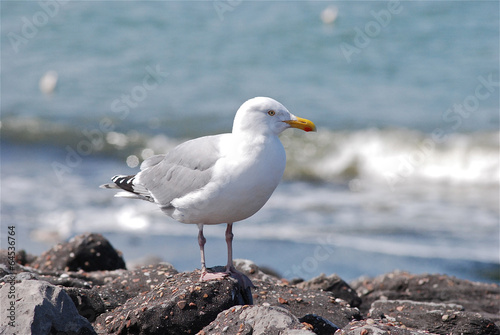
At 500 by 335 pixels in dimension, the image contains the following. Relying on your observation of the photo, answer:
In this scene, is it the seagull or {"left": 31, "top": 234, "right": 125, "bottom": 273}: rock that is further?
{"left": 31, "top": 234, "right": 125, "bottom": 273}: rock

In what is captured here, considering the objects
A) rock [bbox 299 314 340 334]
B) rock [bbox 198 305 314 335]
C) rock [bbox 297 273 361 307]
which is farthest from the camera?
rock [bbox 297 273 361 307]

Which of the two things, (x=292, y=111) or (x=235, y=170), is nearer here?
(x=235, y=170)

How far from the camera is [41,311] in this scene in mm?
3443

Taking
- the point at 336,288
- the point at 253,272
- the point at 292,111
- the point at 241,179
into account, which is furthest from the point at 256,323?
the point at 292,111

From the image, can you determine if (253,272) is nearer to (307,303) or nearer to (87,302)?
(307,303)

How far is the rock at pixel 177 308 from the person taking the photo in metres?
3.80

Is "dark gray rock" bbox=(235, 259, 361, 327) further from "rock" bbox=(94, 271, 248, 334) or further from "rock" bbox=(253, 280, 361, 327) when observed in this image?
"rock" bbox=(94, 271, 248, 334)

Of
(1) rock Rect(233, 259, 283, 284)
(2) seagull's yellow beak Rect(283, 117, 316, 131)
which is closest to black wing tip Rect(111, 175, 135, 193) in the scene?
(1) rock Rect(233, 259, 283, 284)

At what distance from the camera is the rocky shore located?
3.42 meters

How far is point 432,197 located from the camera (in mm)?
10516

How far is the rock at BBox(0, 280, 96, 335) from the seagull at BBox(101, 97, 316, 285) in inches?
32.1

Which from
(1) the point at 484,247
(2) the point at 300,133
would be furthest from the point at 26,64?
(1) the point at 484,247

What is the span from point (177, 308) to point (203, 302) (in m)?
0.15

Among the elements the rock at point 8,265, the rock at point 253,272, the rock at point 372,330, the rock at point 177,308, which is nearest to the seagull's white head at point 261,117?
the rock at point 177,308
